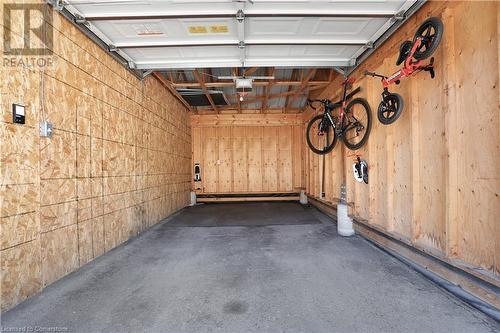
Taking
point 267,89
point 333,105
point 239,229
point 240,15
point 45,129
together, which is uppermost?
point 267,89

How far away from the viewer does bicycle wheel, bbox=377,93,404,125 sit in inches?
117

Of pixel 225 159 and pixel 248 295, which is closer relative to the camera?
pixel 248 295

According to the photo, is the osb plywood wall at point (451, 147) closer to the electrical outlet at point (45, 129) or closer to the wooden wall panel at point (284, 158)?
the electrical outlet at point (45, 129)

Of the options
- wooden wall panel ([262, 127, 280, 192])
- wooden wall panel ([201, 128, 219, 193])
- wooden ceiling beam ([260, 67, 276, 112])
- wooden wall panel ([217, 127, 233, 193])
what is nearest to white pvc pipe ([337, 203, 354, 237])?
wooden ceiling beam ([260, 67, 276, 112])

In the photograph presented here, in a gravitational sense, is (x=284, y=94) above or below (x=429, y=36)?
above

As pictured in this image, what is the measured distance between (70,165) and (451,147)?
13.1 ft

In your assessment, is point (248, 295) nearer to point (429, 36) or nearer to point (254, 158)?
point (429, 36)

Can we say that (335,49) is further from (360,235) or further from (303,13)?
(360,235)

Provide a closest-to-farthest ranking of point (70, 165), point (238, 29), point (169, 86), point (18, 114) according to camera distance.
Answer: point (18, 114) < point (70, 165) < point (238, 29) < point (169, 86)

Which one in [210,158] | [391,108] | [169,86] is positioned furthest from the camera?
[210,158]

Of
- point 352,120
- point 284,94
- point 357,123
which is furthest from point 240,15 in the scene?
point 284,94

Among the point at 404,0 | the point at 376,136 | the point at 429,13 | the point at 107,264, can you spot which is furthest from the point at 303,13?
the point at 107,264

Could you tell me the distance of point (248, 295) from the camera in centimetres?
229

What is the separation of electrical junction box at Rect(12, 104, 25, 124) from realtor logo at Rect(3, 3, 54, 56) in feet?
1.47
